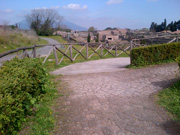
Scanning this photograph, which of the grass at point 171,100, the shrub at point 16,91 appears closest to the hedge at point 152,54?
the grass at point 171,100

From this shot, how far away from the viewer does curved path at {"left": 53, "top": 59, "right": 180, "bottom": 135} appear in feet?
10.3

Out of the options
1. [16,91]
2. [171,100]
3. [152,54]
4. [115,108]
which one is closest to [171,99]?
[171,100]

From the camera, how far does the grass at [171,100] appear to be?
12.0 ft

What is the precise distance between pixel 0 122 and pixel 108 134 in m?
1.64

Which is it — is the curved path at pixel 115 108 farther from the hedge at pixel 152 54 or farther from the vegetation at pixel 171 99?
the hedge at pixel 152 54

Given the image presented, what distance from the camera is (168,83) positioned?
5414 millimetres

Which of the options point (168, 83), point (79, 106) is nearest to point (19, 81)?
point (79, 106)

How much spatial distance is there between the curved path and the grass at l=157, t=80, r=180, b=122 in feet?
0.53

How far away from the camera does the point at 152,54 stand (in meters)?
7.93

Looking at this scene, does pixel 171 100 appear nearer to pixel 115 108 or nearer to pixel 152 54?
pixel 115 108

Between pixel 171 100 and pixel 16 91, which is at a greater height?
pixel 16 91

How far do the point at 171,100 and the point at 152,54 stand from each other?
4.07 meters

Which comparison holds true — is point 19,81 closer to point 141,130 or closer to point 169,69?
point 141,130

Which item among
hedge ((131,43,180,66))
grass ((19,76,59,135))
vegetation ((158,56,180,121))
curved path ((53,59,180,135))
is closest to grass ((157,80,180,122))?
vegetation ((158,56,180,121))
